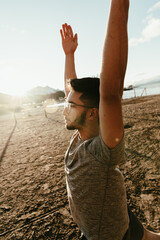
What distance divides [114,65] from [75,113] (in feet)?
1.98

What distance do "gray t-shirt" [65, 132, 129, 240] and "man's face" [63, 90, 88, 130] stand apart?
0.70 ft

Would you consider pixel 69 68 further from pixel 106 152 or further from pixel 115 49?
pixel 106 152

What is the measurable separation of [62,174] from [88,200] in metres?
2.23

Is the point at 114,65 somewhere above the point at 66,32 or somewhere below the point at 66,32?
below

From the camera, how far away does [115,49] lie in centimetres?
77

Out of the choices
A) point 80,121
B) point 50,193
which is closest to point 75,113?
point 80,121

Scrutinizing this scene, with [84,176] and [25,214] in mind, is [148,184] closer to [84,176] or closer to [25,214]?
[84,176]

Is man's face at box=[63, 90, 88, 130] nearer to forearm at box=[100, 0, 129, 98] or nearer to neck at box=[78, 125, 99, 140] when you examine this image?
neck at box=[78, 125, 99, 140]

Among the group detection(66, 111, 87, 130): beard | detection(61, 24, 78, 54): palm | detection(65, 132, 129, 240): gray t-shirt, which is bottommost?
detection(65, 132, 129, 240): gray t-shirt

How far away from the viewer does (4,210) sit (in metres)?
2.42

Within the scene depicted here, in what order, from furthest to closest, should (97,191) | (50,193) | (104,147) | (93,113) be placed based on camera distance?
(50,193)
(93,113)
(97,191)
(104,147)

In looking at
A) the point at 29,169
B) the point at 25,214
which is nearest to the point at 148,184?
the point at 25,214

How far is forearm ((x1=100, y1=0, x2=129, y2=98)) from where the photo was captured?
773mm

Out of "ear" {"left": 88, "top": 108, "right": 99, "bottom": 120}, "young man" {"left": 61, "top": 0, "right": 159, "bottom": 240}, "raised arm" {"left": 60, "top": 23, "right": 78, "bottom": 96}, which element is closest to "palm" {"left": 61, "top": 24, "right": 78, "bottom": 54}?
"raised arm" {"left": 60, "top": 23, "right": 78, "bottom": 96}
